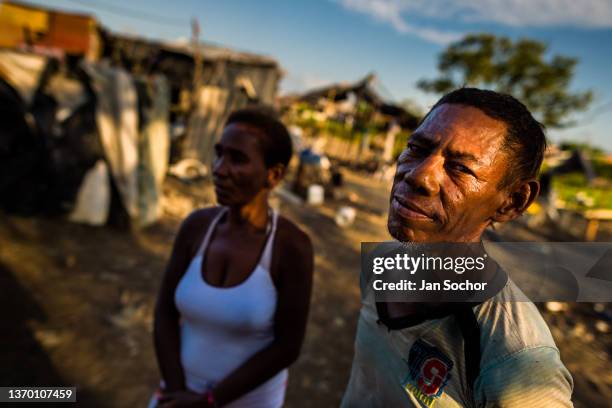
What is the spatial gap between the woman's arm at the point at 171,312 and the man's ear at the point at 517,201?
1390 mm

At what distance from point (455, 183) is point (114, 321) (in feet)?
13.0

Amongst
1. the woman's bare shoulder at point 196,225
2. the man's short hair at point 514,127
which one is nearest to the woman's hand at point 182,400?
the woman's bare shoulder at point 196,225

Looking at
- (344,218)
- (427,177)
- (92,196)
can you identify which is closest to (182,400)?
(427,177)

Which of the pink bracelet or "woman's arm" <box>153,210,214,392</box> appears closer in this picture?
the pink bracelet

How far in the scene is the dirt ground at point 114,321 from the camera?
314 centimetres

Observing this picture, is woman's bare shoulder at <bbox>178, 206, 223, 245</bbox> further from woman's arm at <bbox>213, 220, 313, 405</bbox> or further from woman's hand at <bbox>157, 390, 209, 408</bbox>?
woman's hand at <bbox>157, 390, 209, 408</bbox>

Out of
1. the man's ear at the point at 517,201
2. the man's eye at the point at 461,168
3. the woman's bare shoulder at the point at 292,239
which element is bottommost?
the woman's bare shoulder at the point at 292,239

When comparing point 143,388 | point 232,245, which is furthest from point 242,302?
point 143,388

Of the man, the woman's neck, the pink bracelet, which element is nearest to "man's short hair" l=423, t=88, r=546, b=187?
the man

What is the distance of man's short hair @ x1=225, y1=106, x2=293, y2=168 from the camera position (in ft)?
6.03

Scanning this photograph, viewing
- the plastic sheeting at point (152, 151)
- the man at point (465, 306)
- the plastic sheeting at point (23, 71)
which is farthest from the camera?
the plastic sheeting at point (152, 151)

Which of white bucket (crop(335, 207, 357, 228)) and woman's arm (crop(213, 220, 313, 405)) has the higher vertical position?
woman's arm (crop(213, 220, 313, 405))

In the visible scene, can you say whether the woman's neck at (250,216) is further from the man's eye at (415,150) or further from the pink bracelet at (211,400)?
the man's eye at (415,150)

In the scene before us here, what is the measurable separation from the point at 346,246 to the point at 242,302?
237 inches
